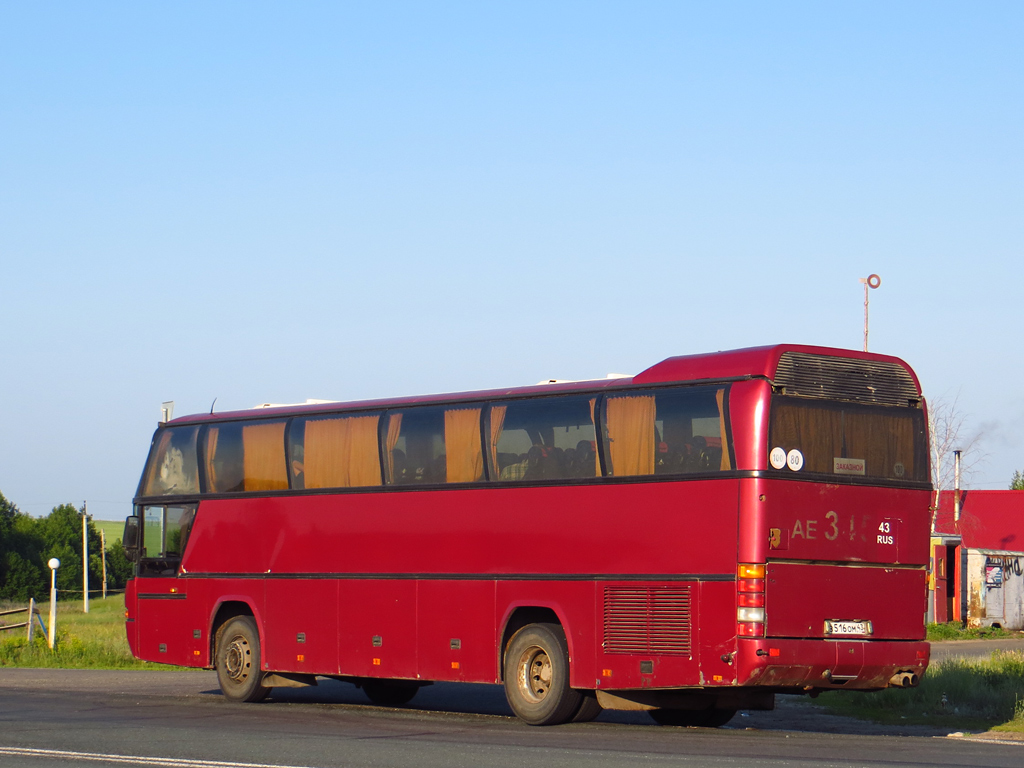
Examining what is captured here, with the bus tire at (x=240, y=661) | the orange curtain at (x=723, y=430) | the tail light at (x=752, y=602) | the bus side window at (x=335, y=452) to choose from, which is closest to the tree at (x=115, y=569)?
the bus tire at (x=240, y=661)

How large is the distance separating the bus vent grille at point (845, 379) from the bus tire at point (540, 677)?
3773mm

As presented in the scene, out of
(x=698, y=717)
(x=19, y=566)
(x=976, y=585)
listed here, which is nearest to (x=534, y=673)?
(x=698, y=717)

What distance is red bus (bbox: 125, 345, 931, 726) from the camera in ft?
45.2

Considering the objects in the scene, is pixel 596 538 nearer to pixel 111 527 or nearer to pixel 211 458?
pixel 211 458

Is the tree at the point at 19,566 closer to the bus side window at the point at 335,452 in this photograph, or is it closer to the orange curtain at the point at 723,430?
the bus side window at the point at 335,452

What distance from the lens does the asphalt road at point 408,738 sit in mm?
11578

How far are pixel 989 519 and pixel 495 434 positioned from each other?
50.9m

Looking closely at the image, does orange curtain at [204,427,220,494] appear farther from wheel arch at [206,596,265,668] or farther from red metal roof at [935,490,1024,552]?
red metal roof at [935,490,1024,552]

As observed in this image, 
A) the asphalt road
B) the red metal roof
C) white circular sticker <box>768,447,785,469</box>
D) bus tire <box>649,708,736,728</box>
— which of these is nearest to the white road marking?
the asphalt road

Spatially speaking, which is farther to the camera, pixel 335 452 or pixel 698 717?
pixel 335 452

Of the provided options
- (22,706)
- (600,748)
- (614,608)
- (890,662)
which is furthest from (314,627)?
(890,662)

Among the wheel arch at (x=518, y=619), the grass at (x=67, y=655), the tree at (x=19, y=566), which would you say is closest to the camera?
the wheel arch at (x=518, y=619)

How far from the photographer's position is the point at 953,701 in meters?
17.5

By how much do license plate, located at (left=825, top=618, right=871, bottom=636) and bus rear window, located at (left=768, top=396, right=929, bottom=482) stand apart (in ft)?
4.68
